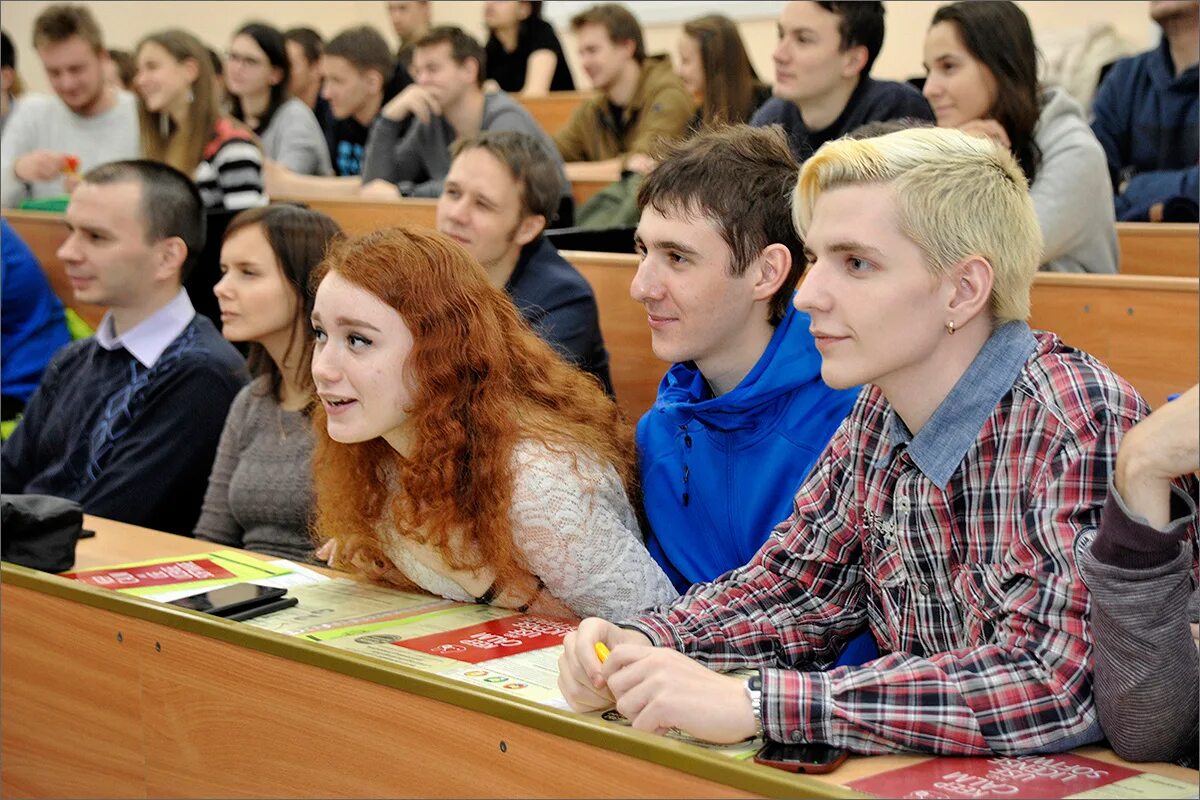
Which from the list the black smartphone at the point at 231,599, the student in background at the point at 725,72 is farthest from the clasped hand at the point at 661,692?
the student in background at the point at 725,72

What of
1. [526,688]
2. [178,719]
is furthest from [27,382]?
[526,688]

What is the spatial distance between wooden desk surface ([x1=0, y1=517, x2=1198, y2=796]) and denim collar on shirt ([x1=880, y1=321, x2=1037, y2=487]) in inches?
11.8

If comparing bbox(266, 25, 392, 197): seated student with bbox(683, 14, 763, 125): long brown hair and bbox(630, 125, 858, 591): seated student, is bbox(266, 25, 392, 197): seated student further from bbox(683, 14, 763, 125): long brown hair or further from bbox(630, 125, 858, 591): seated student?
bbox(630, 125, 858, 591): seated student

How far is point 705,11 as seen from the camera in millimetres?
7941

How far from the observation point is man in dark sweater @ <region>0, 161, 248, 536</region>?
284cm

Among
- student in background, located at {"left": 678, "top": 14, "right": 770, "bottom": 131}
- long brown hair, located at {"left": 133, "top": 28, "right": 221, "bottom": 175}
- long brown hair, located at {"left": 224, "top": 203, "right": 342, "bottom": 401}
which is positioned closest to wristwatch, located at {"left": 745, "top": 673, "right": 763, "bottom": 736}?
long brown hair, located at {"left": 224, "top": 203, "right": 342, "bottom": 401}

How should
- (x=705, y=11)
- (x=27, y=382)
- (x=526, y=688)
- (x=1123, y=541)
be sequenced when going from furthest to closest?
(x=705, y=11)
(x=27, y=382)
(x=526, y=688)
(x=1123, y=541)

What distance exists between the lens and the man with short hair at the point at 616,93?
5.62 m

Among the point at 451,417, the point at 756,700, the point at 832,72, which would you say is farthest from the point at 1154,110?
the point at 756,700

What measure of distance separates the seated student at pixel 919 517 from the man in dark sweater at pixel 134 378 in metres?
1.55

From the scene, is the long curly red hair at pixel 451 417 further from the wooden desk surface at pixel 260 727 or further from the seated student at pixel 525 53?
the seated student at pixel 525 53

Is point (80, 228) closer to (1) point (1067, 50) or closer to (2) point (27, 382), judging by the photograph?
(2) point (27, 382)

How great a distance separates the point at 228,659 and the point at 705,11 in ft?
22.4

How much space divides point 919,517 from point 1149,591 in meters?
0.29
